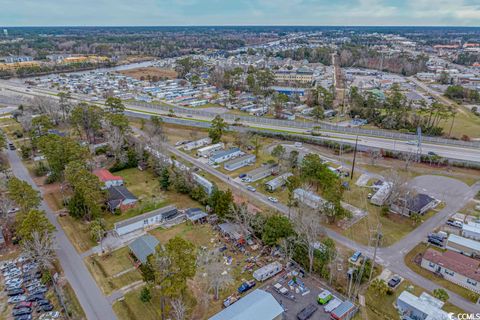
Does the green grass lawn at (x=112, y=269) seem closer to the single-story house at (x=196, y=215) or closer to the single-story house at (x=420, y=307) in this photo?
the single-story house at (x=196, y=215)

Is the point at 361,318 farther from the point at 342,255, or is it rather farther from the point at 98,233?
the point at 98,233

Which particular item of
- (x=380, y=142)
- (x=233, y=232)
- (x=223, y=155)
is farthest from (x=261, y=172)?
(x=380, y=142)

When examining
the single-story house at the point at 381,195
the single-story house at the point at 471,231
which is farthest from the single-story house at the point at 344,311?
the single-story house at the point at 381,195

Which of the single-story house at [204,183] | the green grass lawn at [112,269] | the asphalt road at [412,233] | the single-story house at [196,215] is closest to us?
the green grass lawn at [112,269]

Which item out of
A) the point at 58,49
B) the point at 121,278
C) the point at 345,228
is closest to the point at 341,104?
the point at 345,228

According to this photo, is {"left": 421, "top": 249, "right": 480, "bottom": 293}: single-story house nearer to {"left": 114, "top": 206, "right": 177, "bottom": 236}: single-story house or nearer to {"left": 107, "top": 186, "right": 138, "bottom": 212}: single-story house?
{"left": 114, "top": 206, "right": 177, "bottom": 236}: single-story house

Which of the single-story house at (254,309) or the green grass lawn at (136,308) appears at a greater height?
the single-story house at (254,309)

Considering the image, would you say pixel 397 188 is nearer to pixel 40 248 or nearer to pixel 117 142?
pixel 40 248
